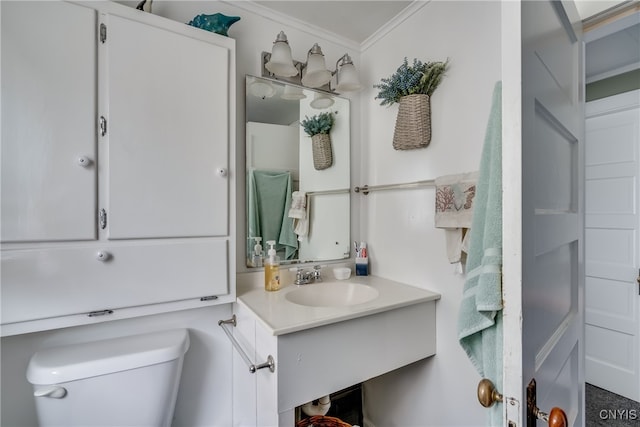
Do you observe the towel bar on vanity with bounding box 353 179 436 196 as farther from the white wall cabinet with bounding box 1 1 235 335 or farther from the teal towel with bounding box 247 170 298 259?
the white wall cabinet with bounding box 1 1 235 335

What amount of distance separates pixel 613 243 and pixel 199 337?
2520mm

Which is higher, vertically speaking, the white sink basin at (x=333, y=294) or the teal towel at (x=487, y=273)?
the teal towel at (x=487, y=273)

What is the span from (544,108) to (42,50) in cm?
137

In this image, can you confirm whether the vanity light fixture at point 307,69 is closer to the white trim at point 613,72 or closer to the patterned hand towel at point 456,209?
the patterned hand towel at point 456,209

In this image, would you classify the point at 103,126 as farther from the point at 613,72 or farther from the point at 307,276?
the point at 613,72

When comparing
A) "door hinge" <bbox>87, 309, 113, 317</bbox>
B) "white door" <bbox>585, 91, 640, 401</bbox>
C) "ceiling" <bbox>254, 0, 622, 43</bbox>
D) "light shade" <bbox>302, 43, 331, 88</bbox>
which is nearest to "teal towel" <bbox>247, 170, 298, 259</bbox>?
"light shade" <bbox>302, 43, 331, 88</bbox>

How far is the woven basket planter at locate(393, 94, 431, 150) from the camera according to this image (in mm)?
1281

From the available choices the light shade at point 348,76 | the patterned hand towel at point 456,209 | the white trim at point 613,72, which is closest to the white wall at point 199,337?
the light shade at point 348,76

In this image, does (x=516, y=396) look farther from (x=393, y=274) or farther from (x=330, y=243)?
(x=330, y=243)

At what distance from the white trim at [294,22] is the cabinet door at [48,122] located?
2.25 feet

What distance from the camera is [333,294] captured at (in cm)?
144

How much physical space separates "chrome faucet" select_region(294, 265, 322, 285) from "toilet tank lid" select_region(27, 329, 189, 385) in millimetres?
549

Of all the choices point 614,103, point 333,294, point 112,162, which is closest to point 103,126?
point 112,162

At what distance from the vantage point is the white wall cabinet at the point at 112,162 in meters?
0.85
